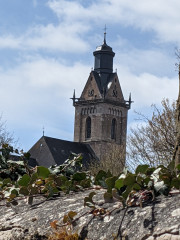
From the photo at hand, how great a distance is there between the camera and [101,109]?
8869cm

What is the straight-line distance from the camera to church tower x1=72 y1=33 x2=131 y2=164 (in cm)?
8769

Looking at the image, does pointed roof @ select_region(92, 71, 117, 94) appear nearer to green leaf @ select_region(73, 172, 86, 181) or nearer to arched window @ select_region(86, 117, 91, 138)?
arched window @ select_region(86, 117, 91, 138)

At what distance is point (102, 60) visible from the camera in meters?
87.4

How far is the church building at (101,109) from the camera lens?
87000 mm

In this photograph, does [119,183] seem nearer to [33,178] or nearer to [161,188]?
[161,188]

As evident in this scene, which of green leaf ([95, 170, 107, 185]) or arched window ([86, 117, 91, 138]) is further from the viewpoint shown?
arched window ([86, 117, 91, 138])

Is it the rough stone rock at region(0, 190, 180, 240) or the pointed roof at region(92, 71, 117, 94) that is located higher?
the pointed roof at region(92, 71, 117, 94)

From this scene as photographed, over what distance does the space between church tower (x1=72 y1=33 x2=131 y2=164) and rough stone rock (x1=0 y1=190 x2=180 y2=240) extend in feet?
273

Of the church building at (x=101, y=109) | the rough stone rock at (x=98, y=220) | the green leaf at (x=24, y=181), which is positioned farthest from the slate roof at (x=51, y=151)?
the rough stone rock at (x=98, y=220)

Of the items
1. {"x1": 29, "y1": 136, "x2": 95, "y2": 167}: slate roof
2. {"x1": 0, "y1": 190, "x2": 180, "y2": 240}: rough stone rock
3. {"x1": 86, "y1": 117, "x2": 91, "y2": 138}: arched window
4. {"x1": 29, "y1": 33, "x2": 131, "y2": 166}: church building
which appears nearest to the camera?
{"x1": 0, "y1": 190, "x2": 180, "y2": 240}: rough stone rock

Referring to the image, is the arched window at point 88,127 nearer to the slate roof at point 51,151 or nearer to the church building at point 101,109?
the church building at point 101,109

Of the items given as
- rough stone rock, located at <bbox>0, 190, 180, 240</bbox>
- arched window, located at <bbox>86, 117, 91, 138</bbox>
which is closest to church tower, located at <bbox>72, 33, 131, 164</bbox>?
arched window, located at <bbox>86, 117, 91, 138</bbox>

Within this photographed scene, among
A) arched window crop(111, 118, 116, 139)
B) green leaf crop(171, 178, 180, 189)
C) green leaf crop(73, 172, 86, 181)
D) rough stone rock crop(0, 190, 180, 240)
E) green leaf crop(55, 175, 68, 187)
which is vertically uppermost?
arched window crop(111, 118, 116, 139)

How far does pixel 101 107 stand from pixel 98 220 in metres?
85.7
